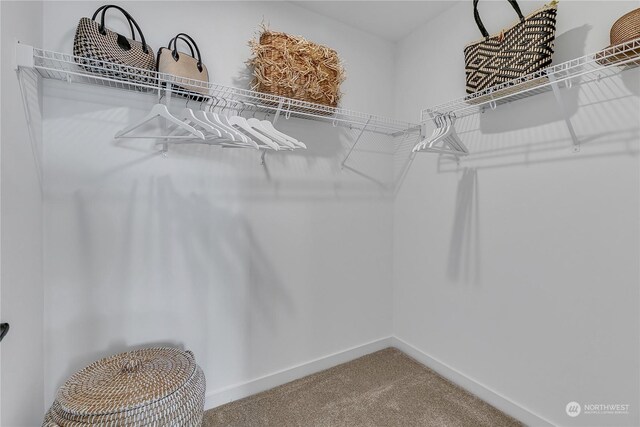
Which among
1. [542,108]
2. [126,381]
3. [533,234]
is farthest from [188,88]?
[533,234]

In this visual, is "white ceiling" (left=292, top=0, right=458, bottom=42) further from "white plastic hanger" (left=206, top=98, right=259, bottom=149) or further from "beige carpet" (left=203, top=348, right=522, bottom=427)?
"beige carpet" (left=203, top=348, right=522, bottom=427)

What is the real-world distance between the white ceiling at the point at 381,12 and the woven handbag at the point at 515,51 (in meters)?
0.56

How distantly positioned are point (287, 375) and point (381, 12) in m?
2.36

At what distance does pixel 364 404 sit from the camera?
1726 millimetres

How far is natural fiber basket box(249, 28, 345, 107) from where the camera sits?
155 cm

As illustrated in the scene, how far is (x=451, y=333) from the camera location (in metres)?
1.95

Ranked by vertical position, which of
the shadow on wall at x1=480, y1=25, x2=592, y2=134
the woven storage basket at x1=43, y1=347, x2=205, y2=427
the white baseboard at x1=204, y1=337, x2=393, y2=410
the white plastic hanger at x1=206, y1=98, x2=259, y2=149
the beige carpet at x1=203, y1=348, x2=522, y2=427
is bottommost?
the beige carpet at x1=203, y1=348, x2=522, y2=427

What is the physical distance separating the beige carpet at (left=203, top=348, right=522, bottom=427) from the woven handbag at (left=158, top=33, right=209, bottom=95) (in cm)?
165

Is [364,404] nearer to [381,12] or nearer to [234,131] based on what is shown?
[234,131]

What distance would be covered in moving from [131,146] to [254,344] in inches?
49.2

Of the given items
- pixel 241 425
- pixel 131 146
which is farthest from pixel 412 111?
pixel 241 425

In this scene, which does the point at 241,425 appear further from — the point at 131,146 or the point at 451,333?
the point at 131,146

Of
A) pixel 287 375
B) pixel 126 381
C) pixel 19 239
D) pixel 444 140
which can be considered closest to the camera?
pixel 19 239

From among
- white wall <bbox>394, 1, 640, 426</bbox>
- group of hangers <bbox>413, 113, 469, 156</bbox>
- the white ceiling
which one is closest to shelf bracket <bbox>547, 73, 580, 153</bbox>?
white wall <bbox>394, 1, 640, 426</bbox>
